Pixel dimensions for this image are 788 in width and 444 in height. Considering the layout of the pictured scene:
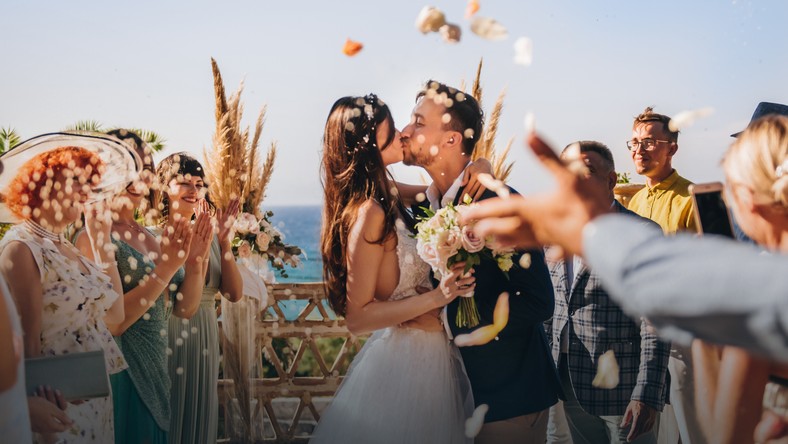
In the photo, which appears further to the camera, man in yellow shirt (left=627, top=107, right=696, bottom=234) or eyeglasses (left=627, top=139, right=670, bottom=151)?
eyeglasses (left=627, top=139, right=670, bottom=151)

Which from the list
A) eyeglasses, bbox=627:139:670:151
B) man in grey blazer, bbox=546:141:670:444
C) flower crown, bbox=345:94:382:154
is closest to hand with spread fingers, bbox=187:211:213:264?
flower crown, bbox=345:94:382:154

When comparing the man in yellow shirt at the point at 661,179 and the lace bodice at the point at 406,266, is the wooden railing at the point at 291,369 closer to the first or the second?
the man in yellow shirt at the point at 661,179

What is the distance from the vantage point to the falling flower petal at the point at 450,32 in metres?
2.64

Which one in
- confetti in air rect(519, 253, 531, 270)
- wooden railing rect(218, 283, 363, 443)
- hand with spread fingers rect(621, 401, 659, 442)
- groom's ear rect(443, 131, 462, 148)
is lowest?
wooden railing rect(218, 283, 363, 443)

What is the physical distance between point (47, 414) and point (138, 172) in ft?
5.18

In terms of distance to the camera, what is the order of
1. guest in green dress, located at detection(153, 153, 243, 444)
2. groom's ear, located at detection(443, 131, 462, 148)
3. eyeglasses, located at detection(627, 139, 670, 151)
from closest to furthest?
groom's ear, located at detection(443, 131, 462, 148), guest in green dress, located at detection(153, 153, 243, 444), eyeglasses, located at detection(627, 139, 670, 151)

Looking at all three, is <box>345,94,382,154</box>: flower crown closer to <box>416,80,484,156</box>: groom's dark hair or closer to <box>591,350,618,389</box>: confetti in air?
<box>416,80,484,156</box>: groom's dark hair

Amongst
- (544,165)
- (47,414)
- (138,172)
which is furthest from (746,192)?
(138,172)

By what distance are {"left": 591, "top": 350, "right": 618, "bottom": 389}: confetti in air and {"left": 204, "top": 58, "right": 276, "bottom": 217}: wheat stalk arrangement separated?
2846mm

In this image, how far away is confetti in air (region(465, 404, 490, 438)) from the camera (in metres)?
2.62

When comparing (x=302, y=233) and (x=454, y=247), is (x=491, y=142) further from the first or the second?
(x=302, y=233)

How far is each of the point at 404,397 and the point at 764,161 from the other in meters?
1.71

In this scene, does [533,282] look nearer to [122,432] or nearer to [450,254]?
[450,254]

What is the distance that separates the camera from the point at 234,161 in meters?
5.34
